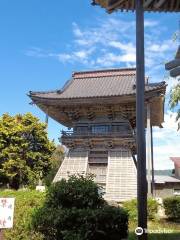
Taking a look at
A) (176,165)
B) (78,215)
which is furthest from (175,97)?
(176,165)

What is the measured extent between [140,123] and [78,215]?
4.12 metres

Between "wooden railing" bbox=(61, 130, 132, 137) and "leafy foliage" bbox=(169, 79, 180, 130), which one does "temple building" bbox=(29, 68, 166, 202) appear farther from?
"leafy foliage" bbox=(169, 79, 180, 130)

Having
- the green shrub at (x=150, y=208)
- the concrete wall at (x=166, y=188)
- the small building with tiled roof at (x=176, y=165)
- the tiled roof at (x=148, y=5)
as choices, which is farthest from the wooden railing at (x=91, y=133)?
Answer: the tiled roof at (x=148, y=5)

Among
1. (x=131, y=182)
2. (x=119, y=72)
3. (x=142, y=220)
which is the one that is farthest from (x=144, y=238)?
(x=119, y=72)

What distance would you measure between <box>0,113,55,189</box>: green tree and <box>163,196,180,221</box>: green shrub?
528 inches

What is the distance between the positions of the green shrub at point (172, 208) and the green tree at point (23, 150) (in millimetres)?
13418

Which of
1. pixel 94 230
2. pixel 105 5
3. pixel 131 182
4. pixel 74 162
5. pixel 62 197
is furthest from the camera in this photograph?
pixel 74 162

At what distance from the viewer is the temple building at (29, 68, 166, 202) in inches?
1188

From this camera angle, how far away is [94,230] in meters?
9.16

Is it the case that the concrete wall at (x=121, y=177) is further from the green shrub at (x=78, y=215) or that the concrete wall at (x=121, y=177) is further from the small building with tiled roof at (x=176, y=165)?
the green shrub at (x=78, y=215)

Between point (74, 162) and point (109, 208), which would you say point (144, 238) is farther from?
point (74, 162)

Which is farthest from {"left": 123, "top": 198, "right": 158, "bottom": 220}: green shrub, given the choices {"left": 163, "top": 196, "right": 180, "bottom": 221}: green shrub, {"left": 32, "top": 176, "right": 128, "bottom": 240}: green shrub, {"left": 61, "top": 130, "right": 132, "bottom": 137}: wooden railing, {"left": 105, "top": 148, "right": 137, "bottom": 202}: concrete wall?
{"left": 32, "top": 176, "right": 128, "bottom": 240}: green shrub

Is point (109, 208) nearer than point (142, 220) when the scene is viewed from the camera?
No

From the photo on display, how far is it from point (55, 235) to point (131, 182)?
20595mm
